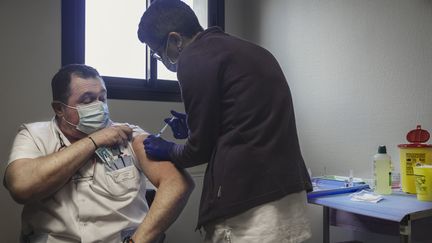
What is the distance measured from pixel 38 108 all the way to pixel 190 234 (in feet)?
4.27

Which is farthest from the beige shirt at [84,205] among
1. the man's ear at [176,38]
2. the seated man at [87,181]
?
the man's ear at [176,38]

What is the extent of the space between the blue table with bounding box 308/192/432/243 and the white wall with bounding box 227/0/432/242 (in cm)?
22

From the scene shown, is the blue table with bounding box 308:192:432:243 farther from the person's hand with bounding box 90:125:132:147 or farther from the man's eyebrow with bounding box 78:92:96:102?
the man's eyebrow with bounding box 78:92:96:102

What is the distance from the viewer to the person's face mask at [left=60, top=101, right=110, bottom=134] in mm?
1421

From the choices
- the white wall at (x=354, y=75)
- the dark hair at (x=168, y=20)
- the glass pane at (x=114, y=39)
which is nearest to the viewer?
the dark hair at (x=168, y=20)

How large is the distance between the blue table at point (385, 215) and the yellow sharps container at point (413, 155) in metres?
0.06

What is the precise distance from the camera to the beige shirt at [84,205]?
1258mm

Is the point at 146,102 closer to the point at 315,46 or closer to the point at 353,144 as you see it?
the point at 315,46

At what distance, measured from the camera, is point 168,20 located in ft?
3.87

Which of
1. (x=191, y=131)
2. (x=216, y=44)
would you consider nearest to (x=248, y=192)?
(x=191, y=131)

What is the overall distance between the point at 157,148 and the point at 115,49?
1.36m

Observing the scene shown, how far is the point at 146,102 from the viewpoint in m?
2.35

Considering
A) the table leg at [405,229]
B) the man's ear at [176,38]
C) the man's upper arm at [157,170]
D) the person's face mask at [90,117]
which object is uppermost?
the man's ear at [176,38]

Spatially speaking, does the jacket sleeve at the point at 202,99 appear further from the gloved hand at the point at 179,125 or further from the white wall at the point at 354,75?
the white wall at the point at 354,75
